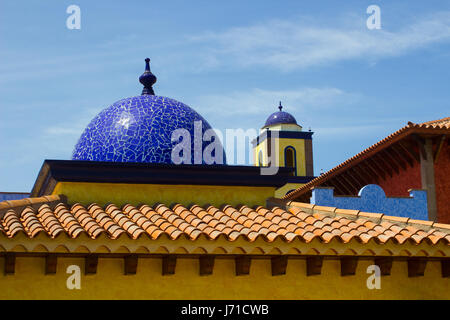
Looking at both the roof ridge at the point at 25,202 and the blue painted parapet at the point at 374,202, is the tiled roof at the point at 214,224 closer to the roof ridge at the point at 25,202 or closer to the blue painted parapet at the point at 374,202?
the roof ridge at the point at 25,202

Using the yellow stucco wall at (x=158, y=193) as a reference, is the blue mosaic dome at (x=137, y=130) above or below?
above

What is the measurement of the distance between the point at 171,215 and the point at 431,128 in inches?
394

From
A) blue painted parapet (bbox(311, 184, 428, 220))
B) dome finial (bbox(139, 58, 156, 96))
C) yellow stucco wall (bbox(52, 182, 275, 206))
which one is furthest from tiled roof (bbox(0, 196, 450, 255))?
blue painted parapet (bbox(311, 184, 428, 220))

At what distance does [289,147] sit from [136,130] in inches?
1020

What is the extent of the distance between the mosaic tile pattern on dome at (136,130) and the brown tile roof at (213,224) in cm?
181

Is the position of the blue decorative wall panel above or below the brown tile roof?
above

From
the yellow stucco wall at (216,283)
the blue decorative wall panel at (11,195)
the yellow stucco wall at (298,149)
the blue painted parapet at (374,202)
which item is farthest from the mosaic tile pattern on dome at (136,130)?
the yellow stucco wall at (298,149)

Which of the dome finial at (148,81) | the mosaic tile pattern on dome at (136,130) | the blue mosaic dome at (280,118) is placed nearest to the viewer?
the mosaic tile pattern on dome at (136,130)

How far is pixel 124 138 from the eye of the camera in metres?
12.0

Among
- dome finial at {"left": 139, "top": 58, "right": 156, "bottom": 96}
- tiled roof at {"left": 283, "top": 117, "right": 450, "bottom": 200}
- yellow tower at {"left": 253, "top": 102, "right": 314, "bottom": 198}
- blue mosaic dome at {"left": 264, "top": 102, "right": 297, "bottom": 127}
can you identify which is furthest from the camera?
blue mosaic dome at {"left": 264, "top": 102, "right": 297, "bottom": 127}

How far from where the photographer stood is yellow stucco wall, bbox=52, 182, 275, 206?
34.4ft

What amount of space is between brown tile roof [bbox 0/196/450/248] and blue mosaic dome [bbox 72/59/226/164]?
70.9 inches

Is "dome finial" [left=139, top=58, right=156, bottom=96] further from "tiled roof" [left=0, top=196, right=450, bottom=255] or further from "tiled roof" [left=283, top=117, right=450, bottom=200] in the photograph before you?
"tiled roof" [left=283, top=117, right=450, bottom=200]

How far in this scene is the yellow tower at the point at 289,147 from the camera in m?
37.0
